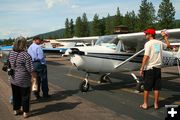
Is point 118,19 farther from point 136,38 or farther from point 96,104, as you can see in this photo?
point 96,104

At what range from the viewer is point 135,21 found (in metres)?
75.9

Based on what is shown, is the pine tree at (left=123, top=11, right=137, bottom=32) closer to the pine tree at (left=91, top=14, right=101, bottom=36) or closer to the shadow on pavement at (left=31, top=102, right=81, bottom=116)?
the pine tree at (left=91, top=14, right=101, bottom=36)

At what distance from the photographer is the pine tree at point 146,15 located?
6131 centimetres

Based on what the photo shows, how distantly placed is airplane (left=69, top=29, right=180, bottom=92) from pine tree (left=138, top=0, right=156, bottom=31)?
50.1 metres

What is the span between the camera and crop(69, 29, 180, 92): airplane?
9.88 meters

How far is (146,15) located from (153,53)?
55763mm

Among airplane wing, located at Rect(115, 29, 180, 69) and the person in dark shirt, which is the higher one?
airplane wing, located at Rect(115, 29, 180, 69)

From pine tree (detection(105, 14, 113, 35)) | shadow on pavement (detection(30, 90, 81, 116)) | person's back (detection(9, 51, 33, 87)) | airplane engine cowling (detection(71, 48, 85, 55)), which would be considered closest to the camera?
person's back (detection(9, 51, 33, 87))

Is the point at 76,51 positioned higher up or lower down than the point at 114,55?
higher up

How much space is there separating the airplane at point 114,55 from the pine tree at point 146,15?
1974 inches

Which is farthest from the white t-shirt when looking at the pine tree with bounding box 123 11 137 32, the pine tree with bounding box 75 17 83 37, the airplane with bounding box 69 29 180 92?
the pine tree with bounding box 75 17 83 37

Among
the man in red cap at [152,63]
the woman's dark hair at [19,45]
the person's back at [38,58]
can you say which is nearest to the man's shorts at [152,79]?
the man in red cap at [152,63]

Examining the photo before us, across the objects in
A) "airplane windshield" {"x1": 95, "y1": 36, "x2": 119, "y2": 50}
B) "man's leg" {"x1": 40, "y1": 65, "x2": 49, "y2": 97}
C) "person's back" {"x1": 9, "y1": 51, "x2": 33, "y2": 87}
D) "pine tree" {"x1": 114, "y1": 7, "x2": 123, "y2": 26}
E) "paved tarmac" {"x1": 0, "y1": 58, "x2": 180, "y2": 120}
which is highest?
"pine tree" {"x1": 114, "y1": 7, "x2": 123, "y2": 26}

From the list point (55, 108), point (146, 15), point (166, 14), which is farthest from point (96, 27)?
point (55, 108)
